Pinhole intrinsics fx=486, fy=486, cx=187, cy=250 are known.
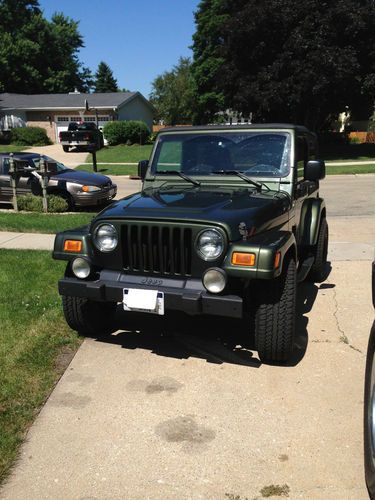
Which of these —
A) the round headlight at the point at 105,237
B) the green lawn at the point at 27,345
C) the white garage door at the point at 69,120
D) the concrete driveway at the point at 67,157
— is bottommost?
the green lawn at the point at 27,345

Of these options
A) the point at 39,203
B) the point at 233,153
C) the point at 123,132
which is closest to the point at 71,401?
the point at 233,153

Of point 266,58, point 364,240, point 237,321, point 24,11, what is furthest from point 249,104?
point 24,11

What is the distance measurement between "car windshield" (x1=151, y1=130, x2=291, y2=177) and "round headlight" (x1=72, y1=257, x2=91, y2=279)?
4.87ft

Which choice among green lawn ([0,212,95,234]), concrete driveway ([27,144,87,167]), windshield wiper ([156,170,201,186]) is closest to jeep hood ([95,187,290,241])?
windshield wiper ([156,170,201,186])

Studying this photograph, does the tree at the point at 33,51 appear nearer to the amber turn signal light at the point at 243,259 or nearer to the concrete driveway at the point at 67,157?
the concrete driveway at the point at 67,157

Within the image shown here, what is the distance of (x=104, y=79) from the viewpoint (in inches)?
2896

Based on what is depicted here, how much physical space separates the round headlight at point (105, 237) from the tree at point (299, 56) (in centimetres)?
2218

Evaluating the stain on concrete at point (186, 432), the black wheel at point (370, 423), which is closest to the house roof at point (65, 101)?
the stain on concrete at point (186, 432)

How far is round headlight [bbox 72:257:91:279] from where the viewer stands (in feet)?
12.5

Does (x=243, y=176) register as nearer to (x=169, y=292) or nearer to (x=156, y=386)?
(x=169, y=292)

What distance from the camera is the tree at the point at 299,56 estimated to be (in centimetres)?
2348

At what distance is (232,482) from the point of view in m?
2.59

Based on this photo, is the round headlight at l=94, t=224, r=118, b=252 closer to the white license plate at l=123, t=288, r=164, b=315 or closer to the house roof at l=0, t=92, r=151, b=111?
the white license plate at l=123, t=288, r=164, b=315

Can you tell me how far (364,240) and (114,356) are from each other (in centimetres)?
562
